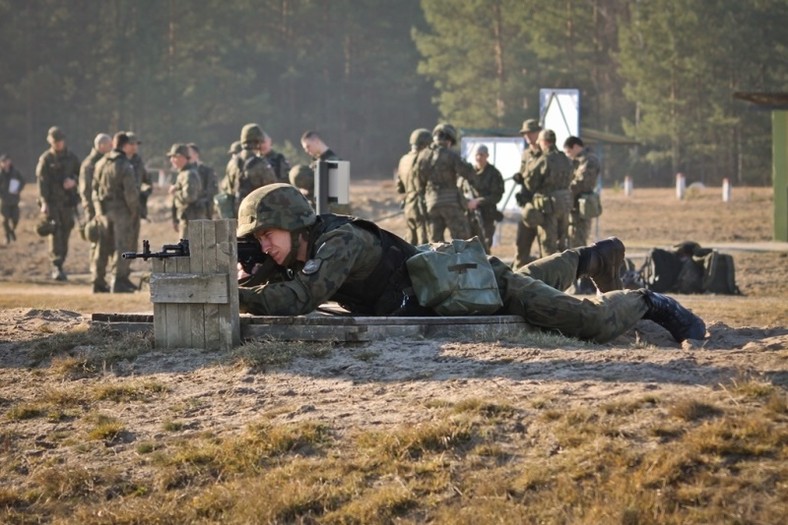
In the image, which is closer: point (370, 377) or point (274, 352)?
point (370, 377)

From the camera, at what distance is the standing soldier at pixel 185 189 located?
818 inches

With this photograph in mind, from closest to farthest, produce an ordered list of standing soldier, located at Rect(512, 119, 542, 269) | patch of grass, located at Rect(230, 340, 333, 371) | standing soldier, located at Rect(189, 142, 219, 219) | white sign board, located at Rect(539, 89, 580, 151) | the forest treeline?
patch of grass, located at Rect(230, 340, 333, 371) < standing soldier, located at Rect(512, 119, 542, 269) < standing soldier, located at Rect(189, 142, 219, 219) < white sign board, located at Rect(539, 89, 580, 151) < the forest treeline

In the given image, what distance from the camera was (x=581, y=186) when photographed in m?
20.4

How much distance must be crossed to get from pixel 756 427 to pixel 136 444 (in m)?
3.05

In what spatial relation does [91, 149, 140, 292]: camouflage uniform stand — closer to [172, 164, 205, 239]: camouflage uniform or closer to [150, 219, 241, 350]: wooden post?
[172, 164, 205, 239]: camouflage uniform

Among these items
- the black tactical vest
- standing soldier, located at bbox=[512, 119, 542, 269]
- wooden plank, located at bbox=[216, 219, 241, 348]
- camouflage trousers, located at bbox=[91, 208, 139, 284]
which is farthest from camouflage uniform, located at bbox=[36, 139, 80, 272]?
wooden plank, located at bbox=[216, 219, 241, 348]

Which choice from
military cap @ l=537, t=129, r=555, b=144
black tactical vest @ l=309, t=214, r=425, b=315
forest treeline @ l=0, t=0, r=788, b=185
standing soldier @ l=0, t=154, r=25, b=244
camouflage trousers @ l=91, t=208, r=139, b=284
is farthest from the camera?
forest treeline @ l=0, t=0, r=788, b=185

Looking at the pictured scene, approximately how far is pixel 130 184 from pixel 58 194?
4.46 m

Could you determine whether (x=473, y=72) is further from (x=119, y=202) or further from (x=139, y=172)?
(x=119, y=202)

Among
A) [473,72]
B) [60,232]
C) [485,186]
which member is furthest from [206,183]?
[473,72]

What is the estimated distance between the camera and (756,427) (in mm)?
6562

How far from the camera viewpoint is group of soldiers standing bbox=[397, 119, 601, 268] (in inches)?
737

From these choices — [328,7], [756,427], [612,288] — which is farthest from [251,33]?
[756,427]

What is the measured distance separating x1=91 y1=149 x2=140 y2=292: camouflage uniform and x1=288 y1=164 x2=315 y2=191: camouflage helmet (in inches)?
106
